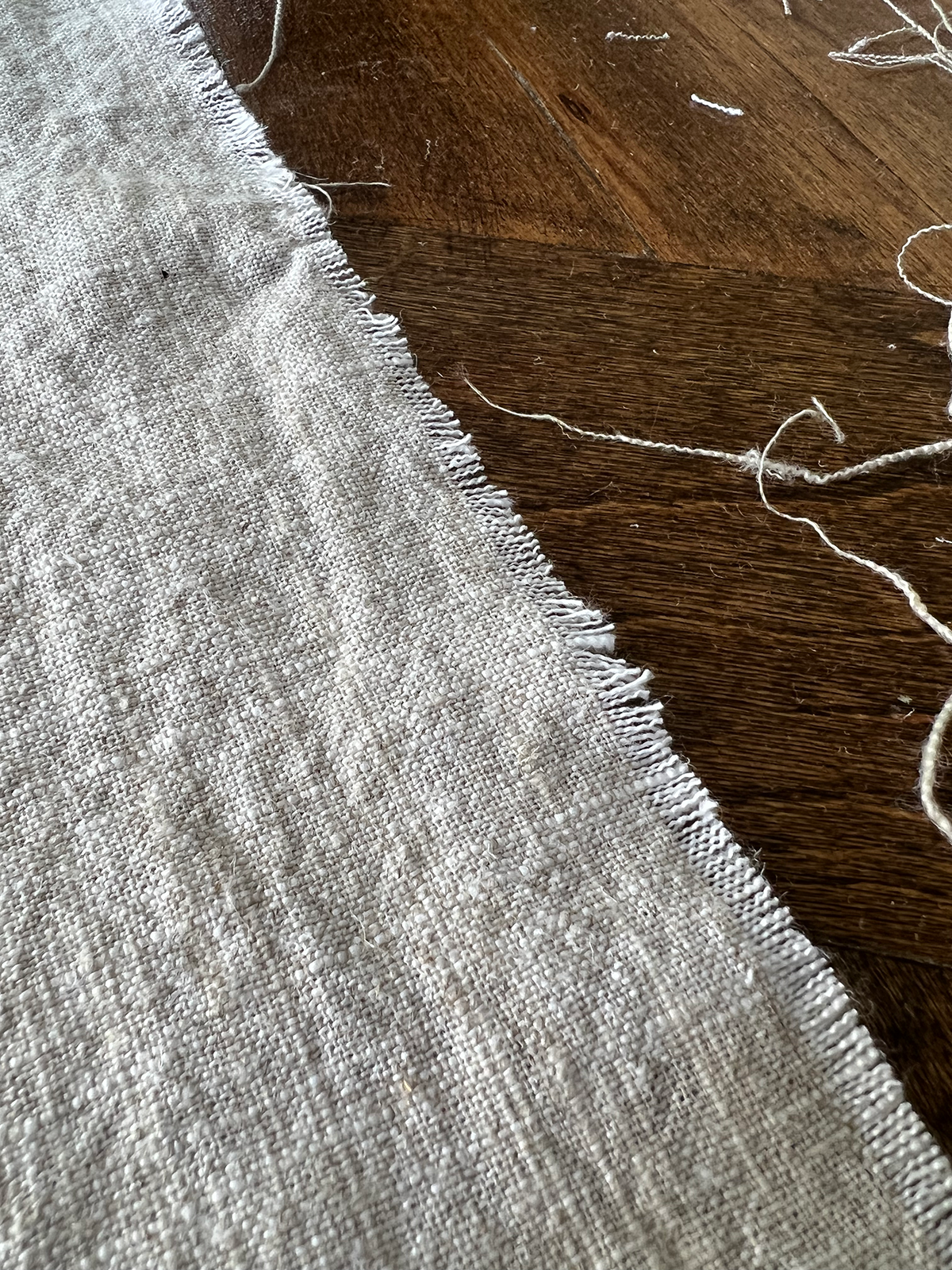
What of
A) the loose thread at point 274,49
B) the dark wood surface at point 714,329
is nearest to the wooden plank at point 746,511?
the dark wood surface at point 714,329

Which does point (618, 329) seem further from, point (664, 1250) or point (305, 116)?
point (664, 1250)

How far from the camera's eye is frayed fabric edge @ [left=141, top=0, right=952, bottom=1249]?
317mm

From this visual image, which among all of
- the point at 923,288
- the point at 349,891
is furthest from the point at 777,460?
the point at 349,891

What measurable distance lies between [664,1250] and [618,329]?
0.42 meters

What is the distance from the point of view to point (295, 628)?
43 centimetres

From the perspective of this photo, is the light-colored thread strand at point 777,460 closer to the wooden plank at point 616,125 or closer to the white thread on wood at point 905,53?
the wooden plank at point 616,125

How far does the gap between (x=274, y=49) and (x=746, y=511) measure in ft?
1.64

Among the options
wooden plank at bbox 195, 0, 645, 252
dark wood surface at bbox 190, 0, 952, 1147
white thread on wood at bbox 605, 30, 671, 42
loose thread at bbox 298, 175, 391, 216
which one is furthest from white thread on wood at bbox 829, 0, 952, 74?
loose thread at bbox 298, 175, 391, 216

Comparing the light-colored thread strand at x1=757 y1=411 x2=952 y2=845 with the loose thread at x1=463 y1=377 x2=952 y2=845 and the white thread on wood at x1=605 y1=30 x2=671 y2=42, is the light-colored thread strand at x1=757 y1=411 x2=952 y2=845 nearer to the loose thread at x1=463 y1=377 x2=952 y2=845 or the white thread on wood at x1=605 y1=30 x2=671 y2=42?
the loose thread at x1=463 y1=377 x2=952 y2=845

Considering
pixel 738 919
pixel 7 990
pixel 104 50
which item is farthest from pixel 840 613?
pixel 104 50

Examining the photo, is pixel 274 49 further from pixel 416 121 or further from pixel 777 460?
pixel 777 460

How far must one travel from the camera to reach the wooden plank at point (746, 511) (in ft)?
1.26

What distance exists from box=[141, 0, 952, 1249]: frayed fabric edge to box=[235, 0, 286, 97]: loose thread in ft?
0.56

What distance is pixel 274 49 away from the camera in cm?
69
